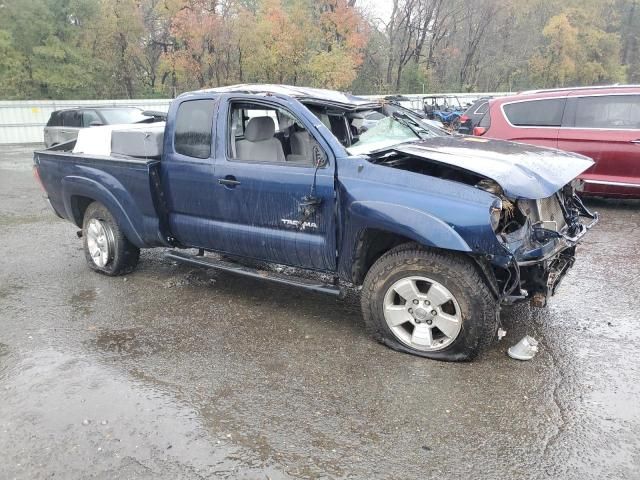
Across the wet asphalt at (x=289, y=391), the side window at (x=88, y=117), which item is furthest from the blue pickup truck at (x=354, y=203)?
the side window at (x=88, y=117)

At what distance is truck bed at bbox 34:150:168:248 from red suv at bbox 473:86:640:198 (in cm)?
571

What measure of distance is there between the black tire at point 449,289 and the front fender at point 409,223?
0.62 feet

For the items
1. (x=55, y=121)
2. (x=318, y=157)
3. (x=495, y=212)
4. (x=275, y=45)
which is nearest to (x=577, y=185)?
(x=495, y=212)

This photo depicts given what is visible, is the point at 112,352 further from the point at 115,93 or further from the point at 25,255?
the point at 115,93

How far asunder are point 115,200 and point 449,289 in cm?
338

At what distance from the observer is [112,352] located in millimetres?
3984

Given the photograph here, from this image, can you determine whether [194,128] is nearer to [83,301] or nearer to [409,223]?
[83,301]

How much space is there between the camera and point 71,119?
1420 centimetres

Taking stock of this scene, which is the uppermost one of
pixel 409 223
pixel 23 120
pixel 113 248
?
pixel 409 223

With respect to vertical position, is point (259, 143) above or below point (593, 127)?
above

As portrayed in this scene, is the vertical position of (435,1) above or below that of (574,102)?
above

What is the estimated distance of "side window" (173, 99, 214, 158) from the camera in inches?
182

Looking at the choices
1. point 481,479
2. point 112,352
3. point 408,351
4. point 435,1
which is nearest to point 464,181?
point 408,351

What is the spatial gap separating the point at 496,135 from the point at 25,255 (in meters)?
6.93
